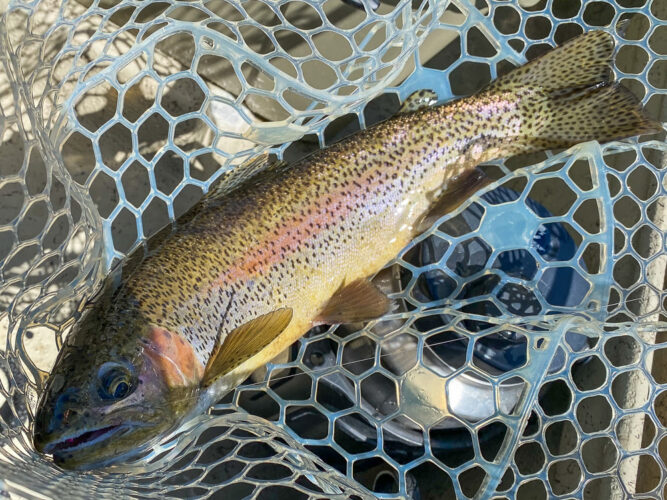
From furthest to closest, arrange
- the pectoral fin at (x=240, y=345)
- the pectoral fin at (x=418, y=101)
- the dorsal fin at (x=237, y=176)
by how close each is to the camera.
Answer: the pectoral fin at (x=418, y=101), the dorsal fin at (x=237, y=176), the pectoral fin at (x=240, y=345)

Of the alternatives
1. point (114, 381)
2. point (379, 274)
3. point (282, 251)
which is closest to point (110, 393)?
point (114, 381)

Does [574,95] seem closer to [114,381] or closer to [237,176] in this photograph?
[237,176]

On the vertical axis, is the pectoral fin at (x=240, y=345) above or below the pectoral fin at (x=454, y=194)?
above

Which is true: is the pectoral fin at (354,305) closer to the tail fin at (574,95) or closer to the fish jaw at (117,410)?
the fish jaw at (117,410)

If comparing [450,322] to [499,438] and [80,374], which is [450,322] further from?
[80,374]

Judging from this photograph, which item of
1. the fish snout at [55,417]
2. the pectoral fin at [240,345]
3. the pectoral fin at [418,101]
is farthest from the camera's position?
the pectoral fin at [418,101]

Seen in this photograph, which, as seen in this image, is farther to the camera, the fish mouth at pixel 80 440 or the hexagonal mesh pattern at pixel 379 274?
the hexagonal mesh pattern at pixel 379 274

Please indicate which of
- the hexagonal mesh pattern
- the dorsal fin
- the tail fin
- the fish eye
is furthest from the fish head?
the tail fin

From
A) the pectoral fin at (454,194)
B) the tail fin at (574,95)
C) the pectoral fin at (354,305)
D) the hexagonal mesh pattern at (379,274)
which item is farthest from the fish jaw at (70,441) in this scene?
the tail fin at (574,95)
